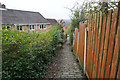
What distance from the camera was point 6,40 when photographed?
2076 mm

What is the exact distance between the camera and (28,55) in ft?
7.82

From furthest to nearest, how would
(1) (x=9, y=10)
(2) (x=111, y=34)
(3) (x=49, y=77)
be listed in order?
(1) (x=9, y=10) → (3) (x=49, y=77) → (2) (x=111, y=34)

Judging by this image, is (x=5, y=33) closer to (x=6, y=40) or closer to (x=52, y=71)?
(x=6, y=40)

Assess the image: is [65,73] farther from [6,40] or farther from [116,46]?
[116,46]

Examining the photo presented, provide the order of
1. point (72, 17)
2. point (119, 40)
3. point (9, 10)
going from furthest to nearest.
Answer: point (9, 10) → point (72, 17) → point (119, 40)

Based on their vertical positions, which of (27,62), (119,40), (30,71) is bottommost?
(30,71)

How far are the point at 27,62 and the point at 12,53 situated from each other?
1.45ft

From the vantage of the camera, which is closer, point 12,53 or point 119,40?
point 119,40

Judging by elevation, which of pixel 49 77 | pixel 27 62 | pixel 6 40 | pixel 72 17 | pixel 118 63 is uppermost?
pixel 72 17

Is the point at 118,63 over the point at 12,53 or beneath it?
over

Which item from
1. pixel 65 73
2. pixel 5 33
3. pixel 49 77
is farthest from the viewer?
pixel 65 73

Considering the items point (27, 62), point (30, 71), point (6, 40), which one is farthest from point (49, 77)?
point (6, 40)

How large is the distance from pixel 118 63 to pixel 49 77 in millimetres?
2639

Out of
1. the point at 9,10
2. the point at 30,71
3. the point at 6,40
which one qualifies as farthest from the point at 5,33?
the point at 9,10
